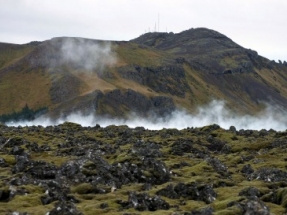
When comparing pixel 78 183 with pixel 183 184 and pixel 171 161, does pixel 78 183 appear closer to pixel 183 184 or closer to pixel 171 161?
pixel 183 184

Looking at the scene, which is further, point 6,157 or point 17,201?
point 6,157

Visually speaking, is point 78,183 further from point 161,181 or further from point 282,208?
point 282,208

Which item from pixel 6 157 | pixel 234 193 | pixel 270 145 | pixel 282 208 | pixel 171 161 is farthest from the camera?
pixel 270 145

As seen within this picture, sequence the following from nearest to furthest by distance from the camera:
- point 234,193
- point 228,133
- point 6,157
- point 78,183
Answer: point 234,193
point 78,183
point 6,157
point 228,133

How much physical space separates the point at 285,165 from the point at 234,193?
32.9 meters

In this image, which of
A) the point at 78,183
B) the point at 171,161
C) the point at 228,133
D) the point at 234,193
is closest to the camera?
the point at 234,193

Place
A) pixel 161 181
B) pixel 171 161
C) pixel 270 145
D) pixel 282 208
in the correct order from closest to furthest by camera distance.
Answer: pixel 282 208 → pixel 161 181 → pixel 171 161 → pixel 270 145

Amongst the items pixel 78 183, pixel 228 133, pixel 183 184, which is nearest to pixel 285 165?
pixel 183 184

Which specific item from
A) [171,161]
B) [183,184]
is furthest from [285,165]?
[183,184]

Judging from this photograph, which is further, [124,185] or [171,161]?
[171,161]

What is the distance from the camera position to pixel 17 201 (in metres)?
50.4

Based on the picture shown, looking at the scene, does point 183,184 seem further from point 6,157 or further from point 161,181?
point 6,157

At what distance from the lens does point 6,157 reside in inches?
3366

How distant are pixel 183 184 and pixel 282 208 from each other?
13.7m
